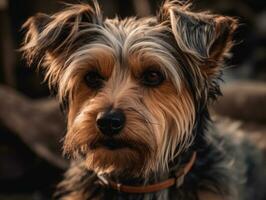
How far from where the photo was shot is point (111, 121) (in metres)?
4.35

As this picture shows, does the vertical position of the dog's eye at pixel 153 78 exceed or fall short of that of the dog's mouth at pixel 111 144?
it exceeds it

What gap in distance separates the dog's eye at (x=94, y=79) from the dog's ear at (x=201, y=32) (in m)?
0.59

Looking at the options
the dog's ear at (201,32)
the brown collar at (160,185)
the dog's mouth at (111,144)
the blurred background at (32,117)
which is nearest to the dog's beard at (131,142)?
the dog's mouth at (111,144)

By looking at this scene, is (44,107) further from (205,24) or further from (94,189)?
(205,24)

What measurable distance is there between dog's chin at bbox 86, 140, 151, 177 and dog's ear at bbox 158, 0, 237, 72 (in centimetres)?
73

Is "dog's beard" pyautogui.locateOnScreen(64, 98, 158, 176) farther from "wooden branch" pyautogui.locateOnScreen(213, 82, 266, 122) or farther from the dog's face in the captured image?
"wooden branch" pyautogui.locateOnScreen(213, 82, 266, 122)

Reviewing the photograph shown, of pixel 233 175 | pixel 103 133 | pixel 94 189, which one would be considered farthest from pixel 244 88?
pixel 103 133

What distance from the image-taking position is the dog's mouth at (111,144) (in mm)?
4426

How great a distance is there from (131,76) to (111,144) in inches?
19.7

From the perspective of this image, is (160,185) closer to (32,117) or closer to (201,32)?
(201,32)

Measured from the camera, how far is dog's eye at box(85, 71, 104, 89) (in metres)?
4.73

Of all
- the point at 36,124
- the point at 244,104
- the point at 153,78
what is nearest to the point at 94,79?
the point at 153,78

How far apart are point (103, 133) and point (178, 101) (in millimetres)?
580

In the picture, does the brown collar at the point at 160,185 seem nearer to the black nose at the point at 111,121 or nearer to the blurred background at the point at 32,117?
the black nose at the point at 111,121
